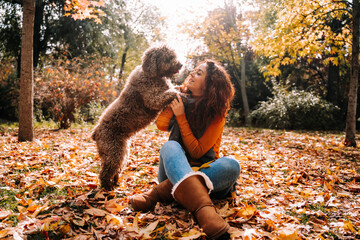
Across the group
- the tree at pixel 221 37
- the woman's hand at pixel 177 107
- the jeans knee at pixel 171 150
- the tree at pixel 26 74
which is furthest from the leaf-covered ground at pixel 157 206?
the tree at pixel 221 37

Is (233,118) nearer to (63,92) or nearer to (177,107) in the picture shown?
(63,92)

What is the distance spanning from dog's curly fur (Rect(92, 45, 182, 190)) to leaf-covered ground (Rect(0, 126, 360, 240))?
13.6 inches

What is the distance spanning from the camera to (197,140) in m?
2.23

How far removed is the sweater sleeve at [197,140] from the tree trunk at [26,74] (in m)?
4.16

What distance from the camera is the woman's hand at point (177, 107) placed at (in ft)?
7.42

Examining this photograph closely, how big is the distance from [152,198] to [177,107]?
0.87 m

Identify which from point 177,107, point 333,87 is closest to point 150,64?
point 177,107

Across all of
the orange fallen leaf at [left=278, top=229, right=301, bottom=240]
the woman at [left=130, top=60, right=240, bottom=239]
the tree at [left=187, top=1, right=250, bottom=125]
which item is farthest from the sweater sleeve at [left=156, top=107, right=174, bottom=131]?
the tree at [left=187, top=1, right=250, bottom=125]

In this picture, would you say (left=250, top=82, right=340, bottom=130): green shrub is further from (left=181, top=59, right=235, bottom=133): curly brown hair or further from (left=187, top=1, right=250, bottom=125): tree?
(left=181, top=59, right=235, bottom=133): curly brown hair

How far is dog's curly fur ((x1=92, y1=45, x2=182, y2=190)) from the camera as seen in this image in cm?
244

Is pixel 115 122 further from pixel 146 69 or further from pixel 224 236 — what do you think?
pixel 224 236

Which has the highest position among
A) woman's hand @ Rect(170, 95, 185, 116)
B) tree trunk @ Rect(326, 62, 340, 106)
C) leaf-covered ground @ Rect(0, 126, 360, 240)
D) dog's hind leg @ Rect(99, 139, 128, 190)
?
tree trunk @ Rect(326, 62, 340, 106)

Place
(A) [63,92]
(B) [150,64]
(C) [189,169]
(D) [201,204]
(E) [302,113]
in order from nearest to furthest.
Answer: (D) [201,204]
(C) [189,169]
(B) [150,64]
(A) [63,92]
(E) [302,113]

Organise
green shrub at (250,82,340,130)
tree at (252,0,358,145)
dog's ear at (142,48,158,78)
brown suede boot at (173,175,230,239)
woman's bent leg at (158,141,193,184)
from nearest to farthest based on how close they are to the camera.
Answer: brown suede boot at (173,175,230,239) → woman's bent leg at (158,141,193,184) → dog's ear at (142,48,158,78) → tree at (252,0,358,145) → green shrub at (250,82,340,130)
